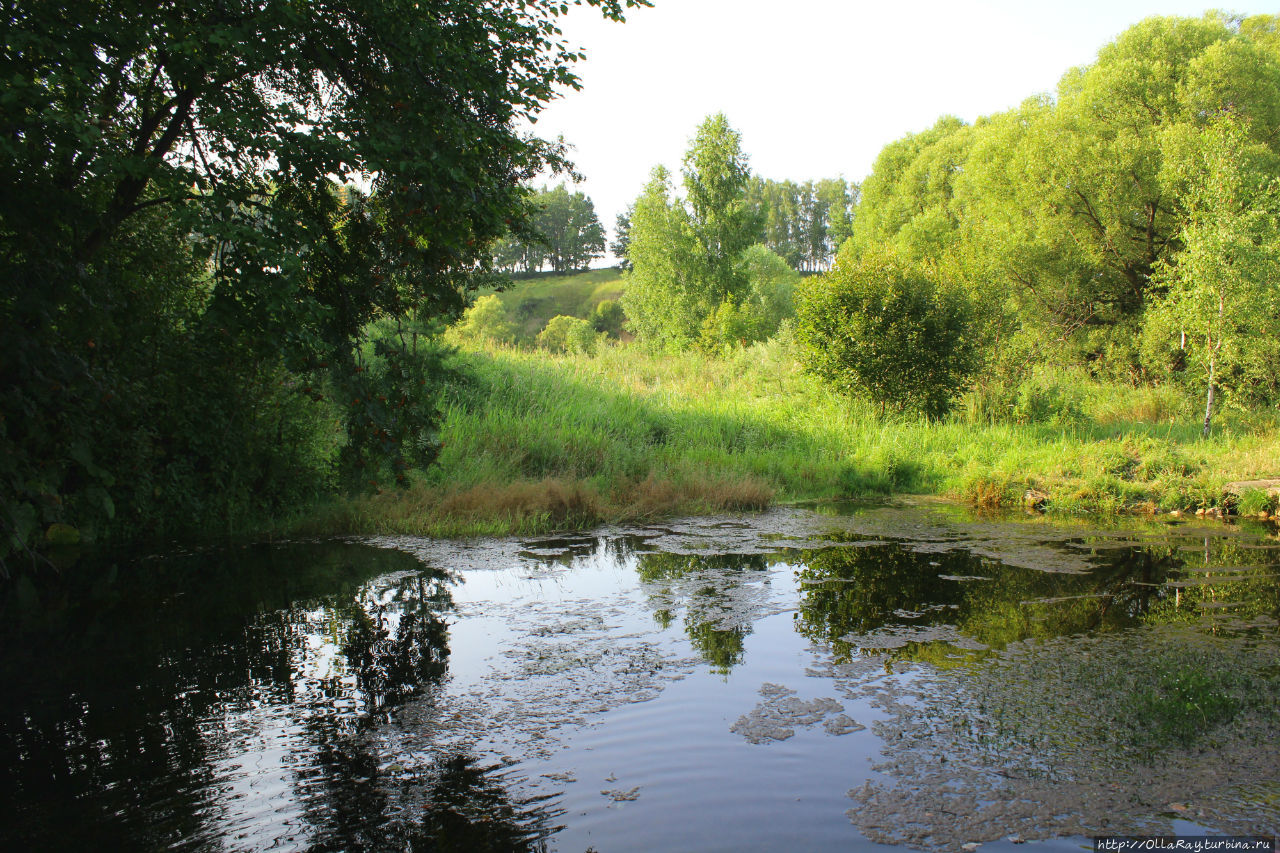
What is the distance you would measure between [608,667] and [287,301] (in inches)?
138

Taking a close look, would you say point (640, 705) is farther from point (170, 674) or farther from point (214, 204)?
point (214, 204)

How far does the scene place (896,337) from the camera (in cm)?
1791

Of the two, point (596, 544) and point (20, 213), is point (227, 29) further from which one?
point (596, 544)

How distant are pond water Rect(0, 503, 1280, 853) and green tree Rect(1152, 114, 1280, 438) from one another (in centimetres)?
1294

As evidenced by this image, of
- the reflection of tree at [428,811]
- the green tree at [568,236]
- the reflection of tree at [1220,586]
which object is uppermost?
the green tree at [568,236]

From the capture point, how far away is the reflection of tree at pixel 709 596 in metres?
5.66

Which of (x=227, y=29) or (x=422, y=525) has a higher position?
(x=227, y=29)

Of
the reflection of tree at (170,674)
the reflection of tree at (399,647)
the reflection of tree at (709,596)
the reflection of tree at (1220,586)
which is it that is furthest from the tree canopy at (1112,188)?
the reflection of tree at (170,674)

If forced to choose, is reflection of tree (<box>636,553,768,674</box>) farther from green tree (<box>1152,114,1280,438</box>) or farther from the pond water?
green tree (<box>1152,114,1280,438</box>)

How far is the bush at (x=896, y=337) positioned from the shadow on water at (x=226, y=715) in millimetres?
13229

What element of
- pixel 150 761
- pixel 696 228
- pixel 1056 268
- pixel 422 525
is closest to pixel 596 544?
pixel 422 525

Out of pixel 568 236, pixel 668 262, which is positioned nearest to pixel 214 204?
pixel 668 262

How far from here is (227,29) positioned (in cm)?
555

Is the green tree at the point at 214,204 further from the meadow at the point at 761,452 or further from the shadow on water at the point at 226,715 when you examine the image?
the meadow at the point at 761,452
